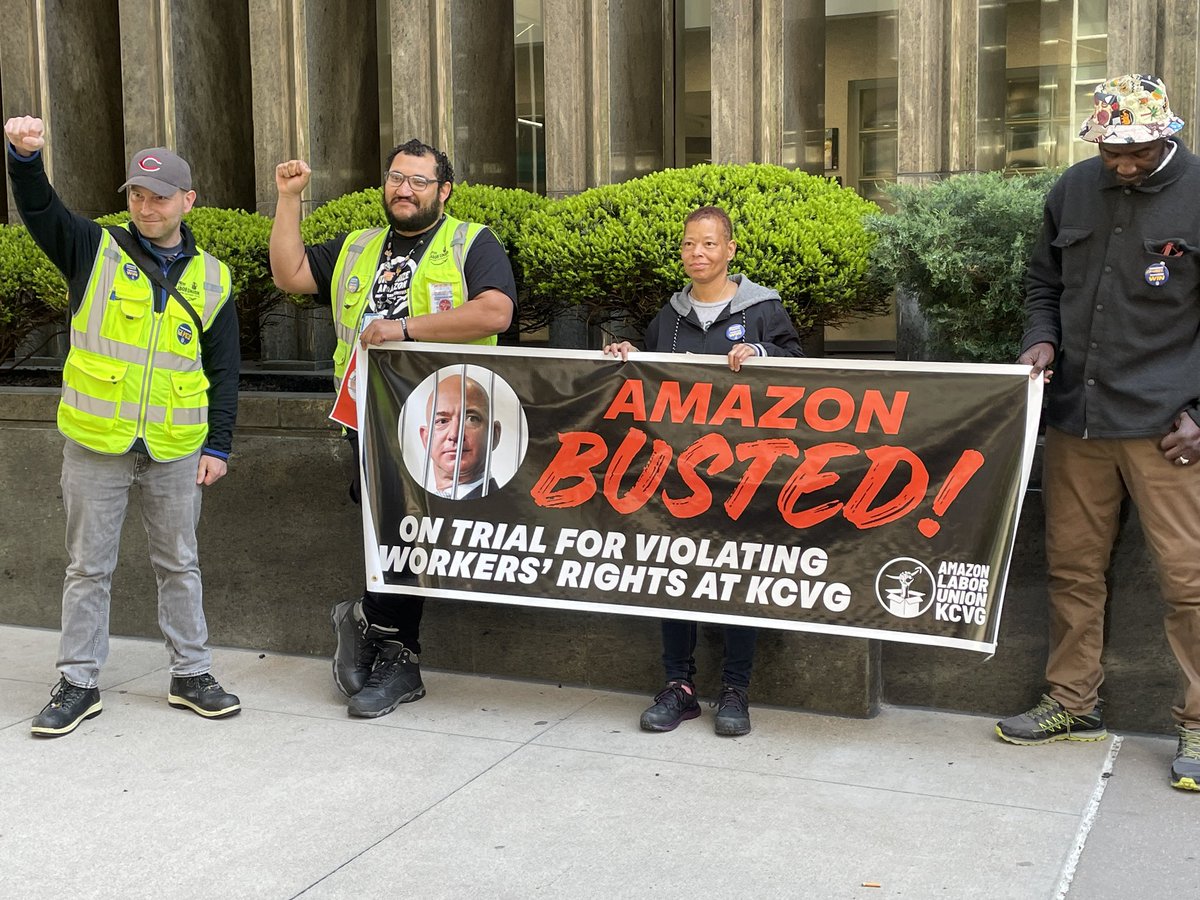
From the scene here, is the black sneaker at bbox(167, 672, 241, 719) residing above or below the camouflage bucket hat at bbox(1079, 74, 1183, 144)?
below

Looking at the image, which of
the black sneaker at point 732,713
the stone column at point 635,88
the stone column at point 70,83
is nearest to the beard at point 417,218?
the black sneaker at point 732,713

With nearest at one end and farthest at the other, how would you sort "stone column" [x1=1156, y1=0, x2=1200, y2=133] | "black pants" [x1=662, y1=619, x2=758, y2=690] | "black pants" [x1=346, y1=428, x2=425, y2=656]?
"black pants" [x1=662, y1=619, x2=758, y2=690]
"black pants" [x1=346, y1=428, x2=425, y2=656]
"stone column" [x1=1156, y1=0, x2=1200, y2=133]

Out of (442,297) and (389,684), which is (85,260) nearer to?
(442,297)

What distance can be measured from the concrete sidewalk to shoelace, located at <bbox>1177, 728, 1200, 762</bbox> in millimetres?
147

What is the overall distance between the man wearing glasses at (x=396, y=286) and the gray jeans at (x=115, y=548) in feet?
2.12

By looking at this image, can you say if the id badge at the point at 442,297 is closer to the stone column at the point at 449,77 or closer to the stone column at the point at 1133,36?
the stone column at the point at 449,77

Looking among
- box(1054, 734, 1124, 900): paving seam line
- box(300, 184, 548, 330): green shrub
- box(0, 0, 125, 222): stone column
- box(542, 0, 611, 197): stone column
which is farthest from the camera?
box(0, 0, 125, 222): stone column

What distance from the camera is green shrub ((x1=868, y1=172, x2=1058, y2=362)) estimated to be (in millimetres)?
5648

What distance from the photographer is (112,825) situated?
15.0 ft

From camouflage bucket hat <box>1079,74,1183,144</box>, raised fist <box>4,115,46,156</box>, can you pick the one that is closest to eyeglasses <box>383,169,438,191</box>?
raised fist <box>4,115,46,156</box>

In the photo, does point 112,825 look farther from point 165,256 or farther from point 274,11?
point 274,11

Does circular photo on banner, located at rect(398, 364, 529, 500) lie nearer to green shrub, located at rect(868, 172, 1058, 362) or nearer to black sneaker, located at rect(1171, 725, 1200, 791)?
green shrub, located at rect(868, 172, 1058, 362)

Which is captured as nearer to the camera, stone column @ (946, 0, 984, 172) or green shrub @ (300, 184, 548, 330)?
green shrub @ (300, 184, 548, 330)

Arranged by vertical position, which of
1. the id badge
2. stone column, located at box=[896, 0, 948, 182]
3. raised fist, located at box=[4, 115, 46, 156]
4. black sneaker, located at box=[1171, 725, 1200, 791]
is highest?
stone column, located at box=[896, 0, 948, 182]
